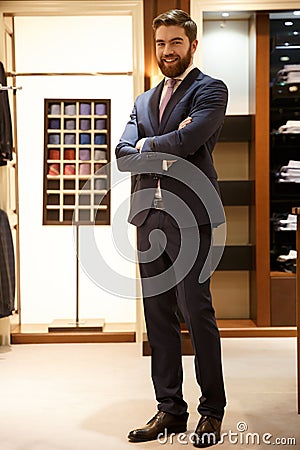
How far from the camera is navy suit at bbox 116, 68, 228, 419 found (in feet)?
8.84

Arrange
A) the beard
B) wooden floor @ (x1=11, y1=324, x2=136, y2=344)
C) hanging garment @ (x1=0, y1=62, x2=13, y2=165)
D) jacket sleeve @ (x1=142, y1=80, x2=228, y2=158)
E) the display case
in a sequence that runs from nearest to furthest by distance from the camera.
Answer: jacket sleeve @ (x1=142, y1=80, x2=228, y2=158) < the beard < hanging garment @ (x1=0, y1=62, x2=13, y2=165) < wooden floor @ (x1=11, y1=324, x2=136, y2=344) < the display case

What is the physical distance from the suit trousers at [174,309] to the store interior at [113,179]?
902mm

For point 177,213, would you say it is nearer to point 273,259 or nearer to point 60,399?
point 60,399

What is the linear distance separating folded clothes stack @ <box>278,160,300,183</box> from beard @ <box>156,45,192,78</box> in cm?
230

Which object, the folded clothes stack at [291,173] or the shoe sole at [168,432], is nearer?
the shoe sole at [168,432]

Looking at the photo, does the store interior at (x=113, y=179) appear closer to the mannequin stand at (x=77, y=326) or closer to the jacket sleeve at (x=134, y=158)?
the mannequin stand at (x=77, y=326)

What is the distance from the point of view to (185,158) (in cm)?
274

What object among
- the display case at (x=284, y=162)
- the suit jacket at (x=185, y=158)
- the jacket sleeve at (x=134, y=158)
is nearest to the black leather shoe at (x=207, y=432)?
the suit jacket at (x=185, y=158)

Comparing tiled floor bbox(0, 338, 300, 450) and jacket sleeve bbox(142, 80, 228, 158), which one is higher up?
jacket sleeve bbox(142, 80, 228, 158)

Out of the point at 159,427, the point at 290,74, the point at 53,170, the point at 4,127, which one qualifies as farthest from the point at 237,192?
the point at 159,427

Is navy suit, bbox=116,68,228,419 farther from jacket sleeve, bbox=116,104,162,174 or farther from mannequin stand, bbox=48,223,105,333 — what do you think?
mannequin stand, bbox=48,223,105,333

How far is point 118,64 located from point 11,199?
4.20 ft

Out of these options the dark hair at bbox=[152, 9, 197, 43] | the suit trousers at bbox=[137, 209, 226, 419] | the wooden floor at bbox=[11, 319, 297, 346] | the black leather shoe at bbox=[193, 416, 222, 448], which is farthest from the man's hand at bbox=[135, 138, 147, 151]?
the wooden floor at bbox=[11, 319, 297, 346]

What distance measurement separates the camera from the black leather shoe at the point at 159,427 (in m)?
2.76
